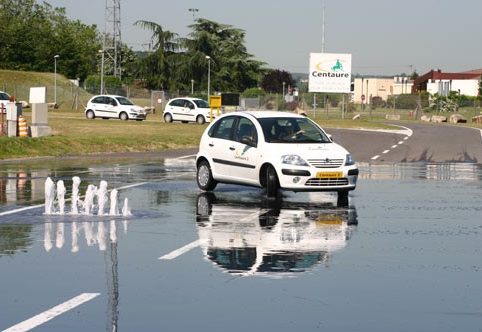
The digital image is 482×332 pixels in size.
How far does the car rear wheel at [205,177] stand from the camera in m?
19.7

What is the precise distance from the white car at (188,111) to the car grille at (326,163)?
4343 centimetres

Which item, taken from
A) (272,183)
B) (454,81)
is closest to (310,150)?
(272,183)

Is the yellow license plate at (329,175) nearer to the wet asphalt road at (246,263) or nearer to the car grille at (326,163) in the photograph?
the car grille at (326,163)

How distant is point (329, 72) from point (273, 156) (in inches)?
2807

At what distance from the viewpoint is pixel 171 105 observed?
62438 mm

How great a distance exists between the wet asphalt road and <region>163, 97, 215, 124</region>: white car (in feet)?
135

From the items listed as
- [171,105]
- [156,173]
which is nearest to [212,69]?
[171,105]

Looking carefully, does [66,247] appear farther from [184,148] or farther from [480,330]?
[184,148]

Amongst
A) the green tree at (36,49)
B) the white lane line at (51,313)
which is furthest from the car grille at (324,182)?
the green tree at (36,49)

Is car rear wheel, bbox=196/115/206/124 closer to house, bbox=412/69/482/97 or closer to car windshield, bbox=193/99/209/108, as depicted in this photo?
car windshield, bbox=193/99/209/108

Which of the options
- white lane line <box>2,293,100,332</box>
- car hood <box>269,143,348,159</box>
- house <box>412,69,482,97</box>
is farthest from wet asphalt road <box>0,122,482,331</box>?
house <box>412,69,482,97</box>

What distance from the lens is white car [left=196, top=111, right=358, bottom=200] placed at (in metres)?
17.6

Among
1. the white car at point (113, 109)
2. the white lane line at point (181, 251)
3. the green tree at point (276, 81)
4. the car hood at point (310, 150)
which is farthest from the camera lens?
the green tree at point (276, 81)

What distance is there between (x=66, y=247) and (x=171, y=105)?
166ft
